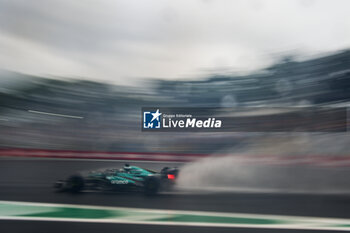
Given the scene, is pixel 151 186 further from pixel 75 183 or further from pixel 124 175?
pixel 75 183

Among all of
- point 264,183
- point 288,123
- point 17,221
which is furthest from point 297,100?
point 17,221

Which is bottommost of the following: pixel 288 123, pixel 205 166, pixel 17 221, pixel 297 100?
pixel 17 221

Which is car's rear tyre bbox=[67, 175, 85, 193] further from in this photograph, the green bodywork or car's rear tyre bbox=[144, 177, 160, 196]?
car's rear tyre bbox=[144, 177, 160, 196]

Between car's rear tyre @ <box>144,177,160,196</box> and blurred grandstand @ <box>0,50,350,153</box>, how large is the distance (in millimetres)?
274

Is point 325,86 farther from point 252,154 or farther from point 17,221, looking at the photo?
point 17,221

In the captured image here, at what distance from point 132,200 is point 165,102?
868 mm

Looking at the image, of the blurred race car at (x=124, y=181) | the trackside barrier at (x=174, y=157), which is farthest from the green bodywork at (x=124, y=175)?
the trackside barrier at (x=174, y=157)

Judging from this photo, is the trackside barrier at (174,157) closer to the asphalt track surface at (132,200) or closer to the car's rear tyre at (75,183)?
the asphalt track surface at (132,200)

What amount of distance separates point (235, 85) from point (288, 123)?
0.52 metres

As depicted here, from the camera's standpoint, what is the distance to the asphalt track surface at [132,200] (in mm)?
2365

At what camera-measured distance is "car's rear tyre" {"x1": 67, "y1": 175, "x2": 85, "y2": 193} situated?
2.43 metres

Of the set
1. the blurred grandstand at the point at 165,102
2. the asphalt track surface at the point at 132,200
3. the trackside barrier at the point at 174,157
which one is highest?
the blurred grandstand at the point at 165,102

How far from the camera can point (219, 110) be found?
234 cm

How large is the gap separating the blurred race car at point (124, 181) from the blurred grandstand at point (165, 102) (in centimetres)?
20
